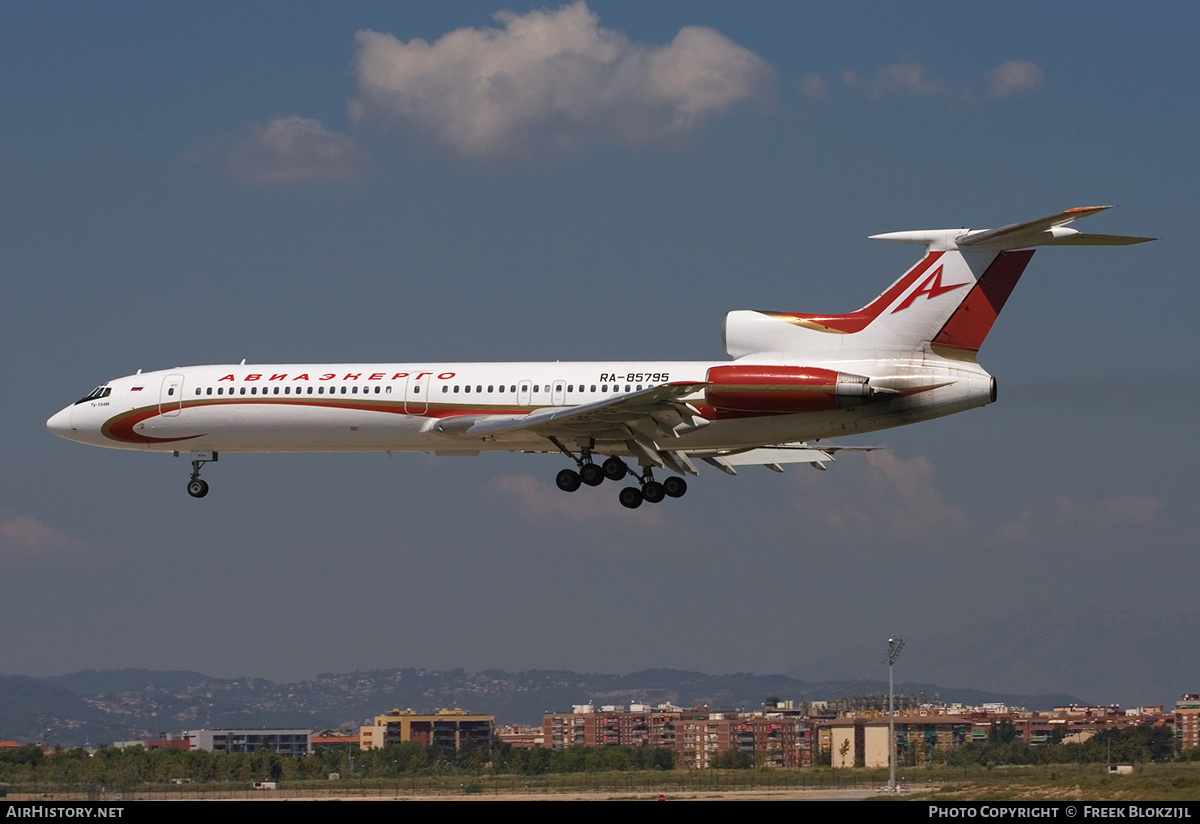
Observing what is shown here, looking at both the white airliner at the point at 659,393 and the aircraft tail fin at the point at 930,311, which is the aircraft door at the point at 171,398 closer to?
the white airliner at the point at 659,393

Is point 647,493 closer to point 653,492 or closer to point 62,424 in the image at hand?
point 653,492

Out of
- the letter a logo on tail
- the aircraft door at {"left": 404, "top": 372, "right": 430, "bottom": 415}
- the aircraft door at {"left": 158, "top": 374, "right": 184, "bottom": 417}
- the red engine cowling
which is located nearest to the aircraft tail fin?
the letter a logo on tail

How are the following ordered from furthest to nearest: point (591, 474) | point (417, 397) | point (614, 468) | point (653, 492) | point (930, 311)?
point (653, 492) → point (614, 468) → point (591, 474) → point (417, 397) → point (930, 311)

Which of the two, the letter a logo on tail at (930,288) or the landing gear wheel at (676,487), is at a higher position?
the letter a logo on tail at (930,288)

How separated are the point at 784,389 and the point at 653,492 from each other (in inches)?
218

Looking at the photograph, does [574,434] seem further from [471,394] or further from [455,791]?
[455,791]

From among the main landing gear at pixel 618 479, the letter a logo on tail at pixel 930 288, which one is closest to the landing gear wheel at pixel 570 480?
the main landing gear at pixel 618 479

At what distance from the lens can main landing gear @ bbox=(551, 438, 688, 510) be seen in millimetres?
37969

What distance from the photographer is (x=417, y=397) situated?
3781 centimetres

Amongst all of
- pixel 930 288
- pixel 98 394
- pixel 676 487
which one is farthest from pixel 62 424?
pixel 930 288

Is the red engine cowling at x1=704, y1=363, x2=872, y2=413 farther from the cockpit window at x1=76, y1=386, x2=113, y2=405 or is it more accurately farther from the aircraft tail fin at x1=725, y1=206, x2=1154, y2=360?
the cockpit window at x1=76, y1=386, x2=113, y2=405

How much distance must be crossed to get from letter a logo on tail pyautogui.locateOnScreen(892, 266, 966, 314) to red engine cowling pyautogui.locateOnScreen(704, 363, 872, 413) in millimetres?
2270

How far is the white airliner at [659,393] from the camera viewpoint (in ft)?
115

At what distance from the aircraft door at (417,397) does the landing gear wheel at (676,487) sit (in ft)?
20.1
